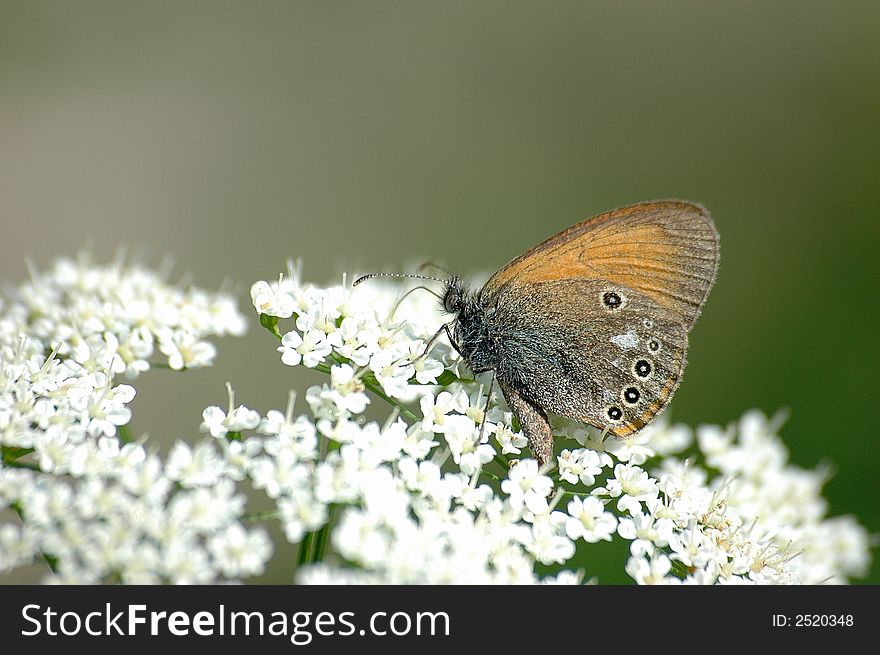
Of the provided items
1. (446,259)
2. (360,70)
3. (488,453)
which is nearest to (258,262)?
(446,259)

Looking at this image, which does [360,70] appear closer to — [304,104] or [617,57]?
[304,104]

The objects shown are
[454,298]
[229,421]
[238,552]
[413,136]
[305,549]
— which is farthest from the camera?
[413,136]

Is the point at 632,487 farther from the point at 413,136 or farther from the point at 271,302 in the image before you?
the point at 413,136

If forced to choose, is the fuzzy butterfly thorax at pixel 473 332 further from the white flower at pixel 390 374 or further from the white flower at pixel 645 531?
the white flower at pixel 645 531

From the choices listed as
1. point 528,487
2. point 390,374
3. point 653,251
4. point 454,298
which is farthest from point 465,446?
point 653,251

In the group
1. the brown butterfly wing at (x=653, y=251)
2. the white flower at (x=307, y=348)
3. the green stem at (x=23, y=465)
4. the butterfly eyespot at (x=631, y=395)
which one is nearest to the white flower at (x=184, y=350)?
the white flower at (x=307, y=348)

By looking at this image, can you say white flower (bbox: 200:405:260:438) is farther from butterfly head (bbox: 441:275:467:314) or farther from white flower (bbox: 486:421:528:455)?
butterfly head (bbox: 441:275:467:314)

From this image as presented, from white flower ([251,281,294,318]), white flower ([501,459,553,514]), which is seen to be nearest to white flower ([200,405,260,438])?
white flower ([251,281,294,318])
